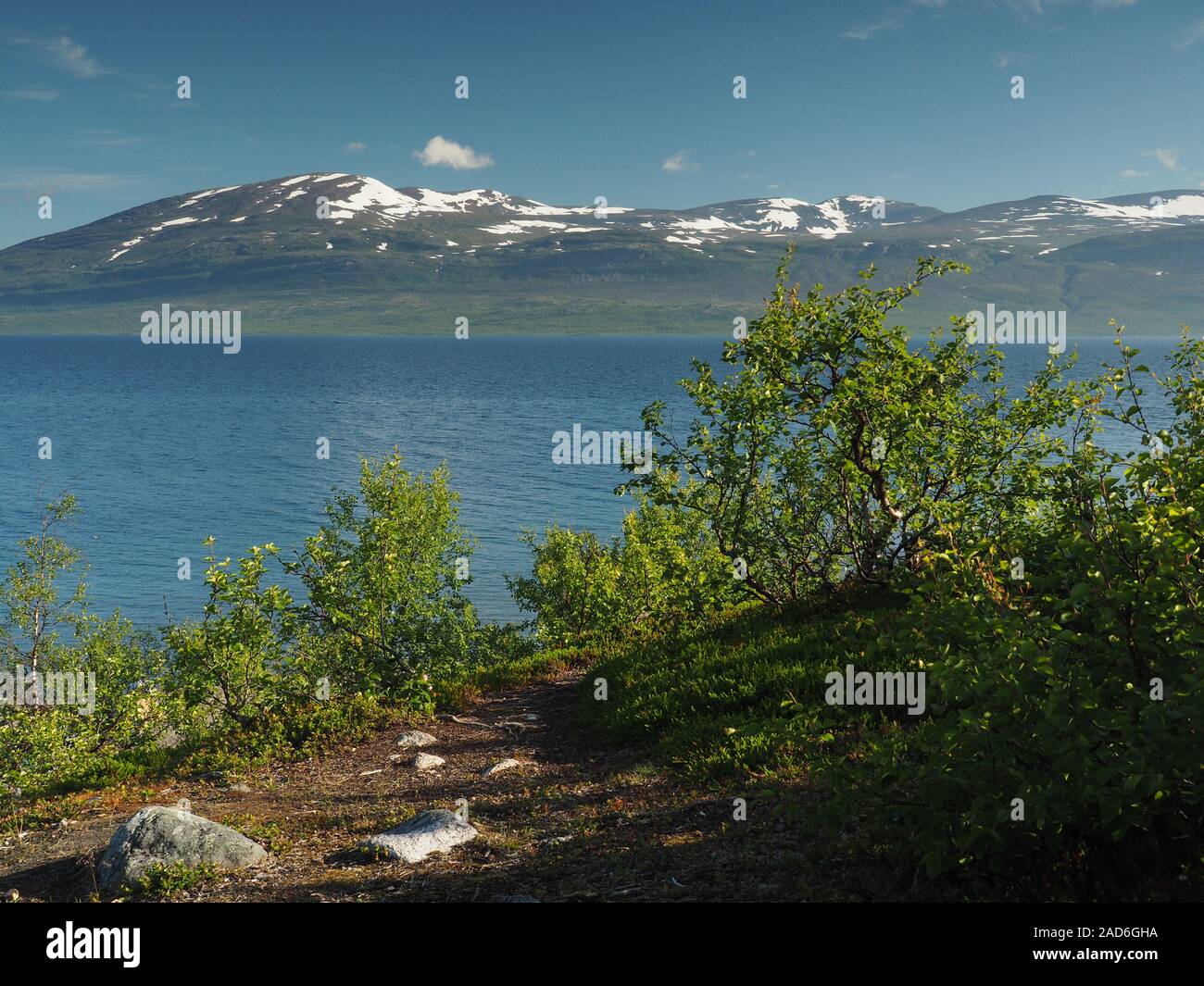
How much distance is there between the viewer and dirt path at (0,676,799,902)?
28.4 ft


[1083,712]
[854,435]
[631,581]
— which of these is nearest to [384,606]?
[854,435]

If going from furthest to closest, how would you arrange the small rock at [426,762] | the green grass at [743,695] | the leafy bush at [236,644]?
the leafy bush at [236,644], the small rock at [426,762], the green grass at [743,695]

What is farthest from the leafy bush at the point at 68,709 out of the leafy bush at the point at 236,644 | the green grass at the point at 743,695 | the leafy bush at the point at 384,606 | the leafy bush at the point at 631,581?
the leafy bush at the point at 631,581

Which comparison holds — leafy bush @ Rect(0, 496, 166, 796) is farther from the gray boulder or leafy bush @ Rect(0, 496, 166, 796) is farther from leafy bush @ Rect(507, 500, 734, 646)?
leafy bush @ Rect(507, 500, 734, 646)

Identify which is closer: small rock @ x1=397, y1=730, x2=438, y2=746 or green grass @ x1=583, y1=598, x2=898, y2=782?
green grass @ x1=583, y1=598, x2=898, y2=782

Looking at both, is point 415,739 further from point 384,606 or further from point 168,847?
point 168,847

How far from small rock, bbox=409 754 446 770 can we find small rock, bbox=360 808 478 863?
3363 millimetres

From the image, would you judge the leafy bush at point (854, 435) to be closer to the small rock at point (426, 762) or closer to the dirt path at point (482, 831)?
the dirt path at point (482, 831)

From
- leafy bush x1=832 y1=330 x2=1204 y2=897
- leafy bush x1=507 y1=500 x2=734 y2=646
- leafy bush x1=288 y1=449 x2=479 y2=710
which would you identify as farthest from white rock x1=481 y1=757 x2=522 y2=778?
leafy bush x1=832 y1=330 x2=1204 y2=897

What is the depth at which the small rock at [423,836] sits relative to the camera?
381 inches

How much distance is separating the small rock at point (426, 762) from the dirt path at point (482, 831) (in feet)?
0.49

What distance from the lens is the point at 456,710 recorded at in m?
17.5
